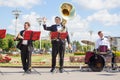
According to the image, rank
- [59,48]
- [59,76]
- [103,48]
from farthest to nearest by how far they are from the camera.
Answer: [103,48] < [59,48] < [59,76]

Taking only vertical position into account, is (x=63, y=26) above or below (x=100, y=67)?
above

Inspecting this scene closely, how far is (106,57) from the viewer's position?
16.1 metres

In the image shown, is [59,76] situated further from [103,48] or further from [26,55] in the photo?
[103,48]

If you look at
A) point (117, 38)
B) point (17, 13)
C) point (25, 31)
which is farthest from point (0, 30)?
point (17, 13)

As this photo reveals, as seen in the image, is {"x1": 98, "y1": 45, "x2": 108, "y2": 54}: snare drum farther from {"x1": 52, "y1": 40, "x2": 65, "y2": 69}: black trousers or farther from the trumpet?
{"x1": 52, "y1": 40, "x2": 65, "y2": 69}: black trousers

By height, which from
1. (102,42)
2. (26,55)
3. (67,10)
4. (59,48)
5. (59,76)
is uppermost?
(67,10)

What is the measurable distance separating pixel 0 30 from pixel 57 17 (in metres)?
2.06

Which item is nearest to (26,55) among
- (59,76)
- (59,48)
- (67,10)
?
(59,48)

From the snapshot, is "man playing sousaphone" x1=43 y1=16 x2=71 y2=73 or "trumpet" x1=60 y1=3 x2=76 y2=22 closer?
"man playing sousaphone" x1=43 y1=16 x2=71 y2=73

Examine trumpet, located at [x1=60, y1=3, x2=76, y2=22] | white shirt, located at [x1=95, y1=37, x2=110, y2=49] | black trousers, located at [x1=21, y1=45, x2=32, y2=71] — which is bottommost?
black trousers, located at [x1=21, y1=45, x2=32, y2=71]

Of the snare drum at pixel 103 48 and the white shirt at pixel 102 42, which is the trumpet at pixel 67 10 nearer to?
the white shirt at pixel 102 42

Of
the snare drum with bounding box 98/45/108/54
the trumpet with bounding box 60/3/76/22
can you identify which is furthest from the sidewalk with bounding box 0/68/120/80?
the trumpet with bounding box 60/3/76/22

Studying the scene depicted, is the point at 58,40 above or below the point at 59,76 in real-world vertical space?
above

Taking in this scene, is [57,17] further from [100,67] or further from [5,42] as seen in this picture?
[5,42]
